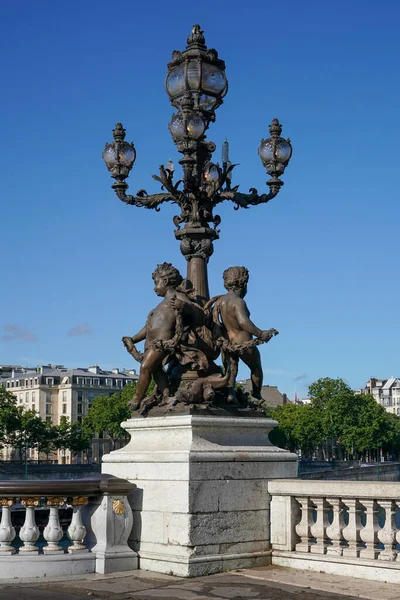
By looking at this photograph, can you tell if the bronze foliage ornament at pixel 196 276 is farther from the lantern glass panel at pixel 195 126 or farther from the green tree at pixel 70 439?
the green tree at pixel 70 439

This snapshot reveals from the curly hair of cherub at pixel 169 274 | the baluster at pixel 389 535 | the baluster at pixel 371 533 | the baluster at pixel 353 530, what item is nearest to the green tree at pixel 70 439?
the curly hair of cherub at pixel 169 274

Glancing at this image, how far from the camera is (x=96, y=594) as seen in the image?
8.85 meters

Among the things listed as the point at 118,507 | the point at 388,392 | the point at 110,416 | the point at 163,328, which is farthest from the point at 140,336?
the point at 388,392

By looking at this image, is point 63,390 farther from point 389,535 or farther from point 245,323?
point 389,535

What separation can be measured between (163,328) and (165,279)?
68 cm

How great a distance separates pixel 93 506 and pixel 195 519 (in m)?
1.25

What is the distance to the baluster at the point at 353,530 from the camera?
383 inches

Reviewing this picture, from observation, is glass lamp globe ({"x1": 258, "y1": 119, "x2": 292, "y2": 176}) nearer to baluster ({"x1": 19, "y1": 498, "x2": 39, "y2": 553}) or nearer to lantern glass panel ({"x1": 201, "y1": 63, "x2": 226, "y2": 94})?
lantern glass panel ({"x1": 201, "y1": 63, "x2": 226, "y2": 94})

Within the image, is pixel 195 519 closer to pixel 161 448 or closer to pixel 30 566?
pixel 161 448

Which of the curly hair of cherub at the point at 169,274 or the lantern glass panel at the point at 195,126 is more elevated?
the lantern glass panel at the point at 195,126

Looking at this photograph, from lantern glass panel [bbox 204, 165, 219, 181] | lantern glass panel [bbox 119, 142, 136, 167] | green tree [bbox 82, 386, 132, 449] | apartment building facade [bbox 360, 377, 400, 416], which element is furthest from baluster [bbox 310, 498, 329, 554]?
apartment building facade [bbox 360, 377, 400, 416]

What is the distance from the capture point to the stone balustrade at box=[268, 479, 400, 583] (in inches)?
370

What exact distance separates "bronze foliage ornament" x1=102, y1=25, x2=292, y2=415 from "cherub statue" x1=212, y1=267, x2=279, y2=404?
1 centimetres

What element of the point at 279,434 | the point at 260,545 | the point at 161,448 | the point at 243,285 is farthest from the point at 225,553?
the point at 279,434
